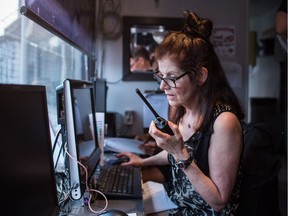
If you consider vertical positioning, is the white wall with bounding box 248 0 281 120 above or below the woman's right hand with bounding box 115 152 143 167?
above

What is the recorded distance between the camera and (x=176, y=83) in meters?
1.08

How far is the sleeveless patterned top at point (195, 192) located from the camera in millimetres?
1078

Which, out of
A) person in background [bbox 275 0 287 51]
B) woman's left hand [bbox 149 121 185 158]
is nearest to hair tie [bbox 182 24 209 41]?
woman's left hand [bbox 149 121 185 158]

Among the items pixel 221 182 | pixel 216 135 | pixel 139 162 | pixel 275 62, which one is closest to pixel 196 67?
pixel 216 135

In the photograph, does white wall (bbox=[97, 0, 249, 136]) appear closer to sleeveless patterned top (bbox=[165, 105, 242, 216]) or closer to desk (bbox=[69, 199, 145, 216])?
sleeveless patterned top (bbox=[165, 105, 242, 216])

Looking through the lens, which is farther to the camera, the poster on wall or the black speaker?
the poster on wall

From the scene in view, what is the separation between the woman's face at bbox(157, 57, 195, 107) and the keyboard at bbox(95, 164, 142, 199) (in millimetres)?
360

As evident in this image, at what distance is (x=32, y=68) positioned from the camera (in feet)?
4.66

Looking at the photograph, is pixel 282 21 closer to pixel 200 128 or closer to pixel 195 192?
pixel 200 128

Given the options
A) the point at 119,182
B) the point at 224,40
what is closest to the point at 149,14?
the point at 224,40

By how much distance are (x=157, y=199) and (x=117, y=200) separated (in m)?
0.24

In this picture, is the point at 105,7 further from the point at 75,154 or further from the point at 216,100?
the point at 75,154

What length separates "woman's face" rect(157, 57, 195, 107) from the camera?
3.52 feet

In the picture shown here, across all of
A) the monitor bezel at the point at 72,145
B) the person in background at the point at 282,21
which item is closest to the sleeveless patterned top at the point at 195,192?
the monitor bezel at the point at 72,145
